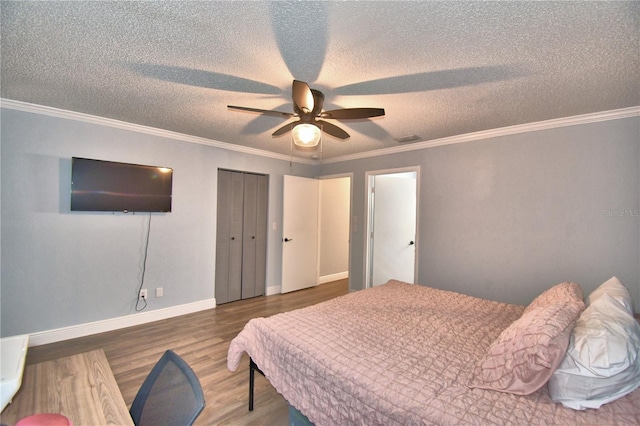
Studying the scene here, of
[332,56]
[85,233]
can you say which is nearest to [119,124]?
[85,233]

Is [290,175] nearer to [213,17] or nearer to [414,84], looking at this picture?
[414,84]

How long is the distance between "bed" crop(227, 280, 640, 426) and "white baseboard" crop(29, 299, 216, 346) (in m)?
2.08

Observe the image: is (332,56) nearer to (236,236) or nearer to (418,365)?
(418,365)

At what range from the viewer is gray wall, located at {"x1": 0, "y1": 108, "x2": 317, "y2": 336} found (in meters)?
2.74

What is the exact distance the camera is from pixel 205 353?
2.79m

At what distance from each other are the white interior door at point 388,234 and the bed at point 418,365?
2.30 metres

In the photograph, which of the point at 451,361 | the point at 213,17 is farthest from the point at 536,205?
the point at 213,17

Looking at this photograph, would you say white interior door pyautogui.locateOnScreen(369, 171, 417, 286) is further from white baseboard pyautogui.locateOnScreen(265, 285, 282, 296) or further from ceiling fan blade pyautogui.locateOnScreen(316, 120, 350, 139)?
ceiling fan blade pyautogui.locateOnScreen(316, 120, 350, 139)

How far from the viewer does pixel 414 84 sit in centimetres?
221

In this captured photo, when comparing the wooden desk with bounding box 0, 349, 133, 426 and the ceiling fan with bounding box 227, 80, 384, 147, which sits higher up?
the ceiling fan with bounding box 227, 80, 384, 147

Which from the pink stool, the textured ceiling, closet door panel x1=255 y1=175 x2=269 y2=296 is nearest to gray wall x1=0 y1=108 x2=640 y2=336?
the textured ceiling

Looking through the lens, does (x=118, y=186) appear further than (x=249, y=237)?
No

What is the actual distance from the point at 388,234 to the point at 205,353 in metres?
3.10

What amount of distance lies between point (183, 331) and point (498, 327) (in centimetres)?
318
